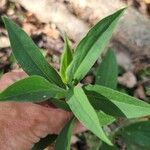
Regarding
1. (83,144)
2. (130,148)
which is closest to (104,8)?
(83,144)

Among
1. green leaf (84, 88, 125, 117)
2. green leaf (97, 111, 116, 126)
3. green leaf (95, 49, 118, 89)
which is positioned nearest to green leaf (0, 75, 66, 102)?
green leaf (84, 88, 125, 117)

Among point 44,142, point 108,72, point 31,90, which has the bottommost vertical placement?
point 44,142

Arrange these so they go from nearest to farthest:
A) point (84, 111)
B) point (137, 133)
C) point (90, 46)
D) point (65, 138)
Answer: point (84, 111) → point (90, 46) → point (65, 138) → point (137, 133)

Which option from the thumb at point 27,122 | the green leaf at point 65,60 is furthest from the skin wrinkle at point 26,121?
the green leaf at point 65,60

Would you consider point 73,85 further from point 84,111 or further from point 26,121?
point 26,121

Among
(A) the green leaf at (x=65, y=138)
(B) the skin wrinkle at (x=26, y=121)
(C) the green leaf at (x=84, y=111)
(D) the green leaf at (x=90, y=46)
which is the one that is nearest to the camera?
(C) the green leaf at (x=84, y=111)

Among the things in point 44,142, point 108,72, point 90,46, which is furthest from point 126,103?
point 44,142

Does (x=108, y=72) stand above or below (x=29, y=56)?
below

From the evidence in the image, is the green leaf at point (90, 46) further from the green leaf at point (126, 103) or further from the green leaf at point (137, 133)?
the green leaf at point (137, 133)
